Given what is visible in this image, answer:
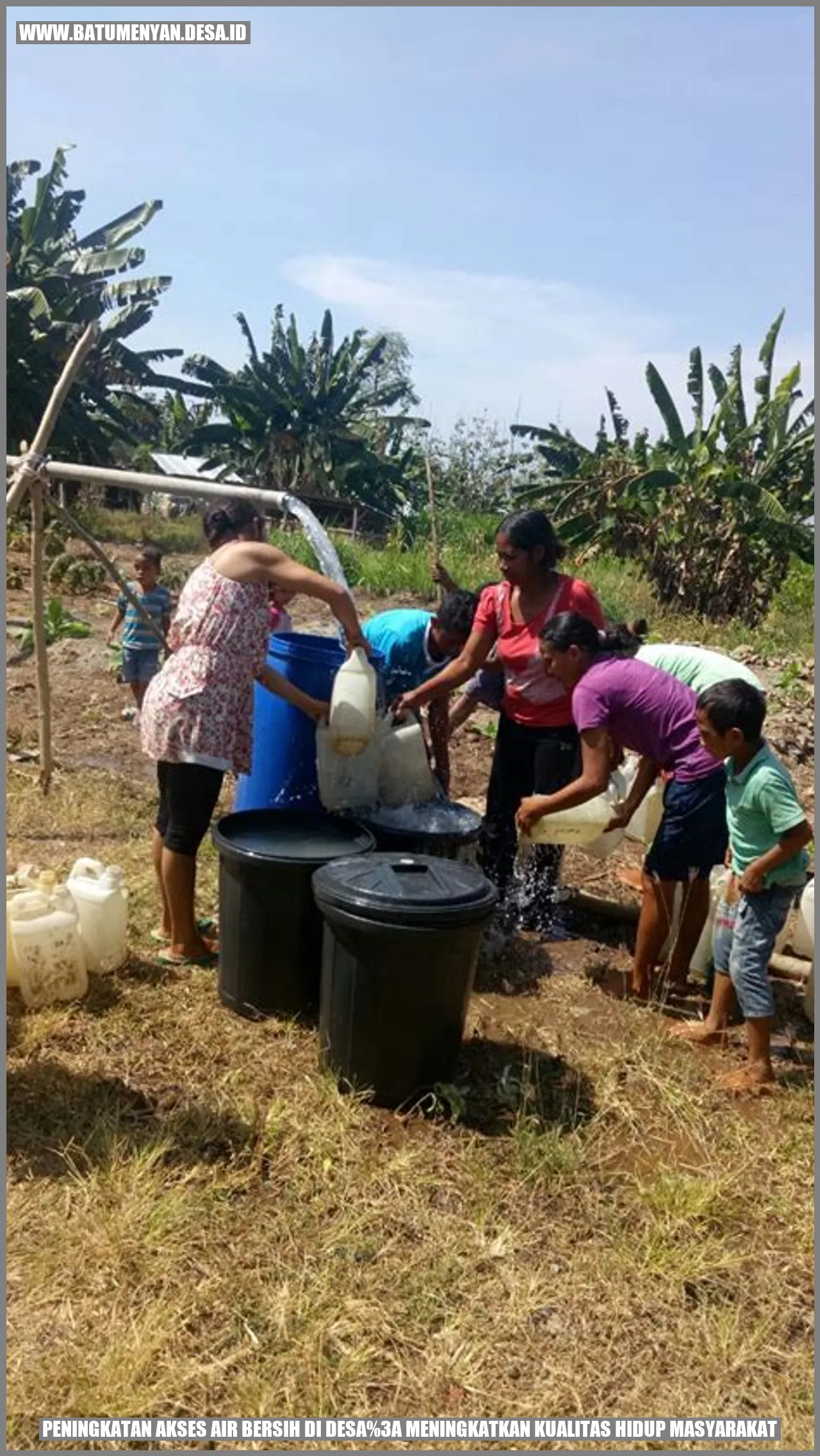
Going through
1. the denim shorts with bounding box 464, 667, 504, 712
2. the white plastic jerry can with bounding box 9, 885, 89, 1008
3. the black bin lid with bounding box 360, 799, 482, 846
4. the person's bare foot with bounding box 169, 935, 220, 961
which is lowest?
the person's bare foot with bounding box 169, 935, 220, 961

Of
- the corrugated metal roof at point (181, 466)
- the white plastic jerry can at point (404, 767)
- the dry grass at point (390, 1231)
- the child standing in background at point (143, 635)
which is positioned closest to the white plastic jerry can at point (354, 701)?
the white plastic jerry can at point (404, 767)

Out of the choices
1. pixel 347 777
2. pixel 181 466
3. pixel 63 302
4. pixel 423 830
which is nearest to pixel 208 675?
pixel 347 777

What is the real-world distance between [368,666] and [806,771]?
5202 millimetres

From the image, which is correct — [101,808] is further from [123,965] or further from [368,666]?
[368,666]

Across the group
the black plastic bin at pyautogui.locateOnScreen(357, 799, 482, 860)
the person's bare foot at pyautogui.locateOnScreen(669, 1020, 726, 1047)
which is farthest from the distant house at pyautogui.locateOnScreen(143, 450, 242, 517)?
the person's bare foot at pyautogui.locateOnScreen(669, 1020, 726, 1047)

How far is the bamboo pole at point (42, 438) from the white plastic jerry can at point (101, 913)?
6.30ft

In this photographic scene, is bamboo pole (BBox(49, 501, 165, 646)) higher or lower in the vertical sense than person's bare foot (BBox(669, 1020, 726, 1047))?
higher

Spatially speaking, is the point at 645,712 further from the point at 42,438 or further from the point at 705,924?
the point at 42,438

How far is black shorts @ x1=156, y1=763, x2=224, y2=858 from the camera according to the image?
354 cm

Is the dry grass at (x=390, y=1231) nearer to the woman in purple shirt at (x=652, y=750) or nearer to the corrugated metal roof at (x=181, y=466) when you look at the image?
the woman in purple shirt at (x=652, y=750)

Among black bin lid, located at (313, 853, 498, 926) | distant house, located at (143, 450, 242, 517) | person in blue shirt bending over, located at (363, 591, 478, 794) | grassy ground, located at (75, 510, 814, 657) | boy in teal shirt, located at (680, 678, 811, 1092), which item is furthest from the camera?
distant house, located at (143, 450, 242, 517)

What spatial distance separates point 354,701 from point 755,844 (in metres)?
1.43

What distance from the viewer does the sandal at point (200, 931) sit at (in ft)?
13.2

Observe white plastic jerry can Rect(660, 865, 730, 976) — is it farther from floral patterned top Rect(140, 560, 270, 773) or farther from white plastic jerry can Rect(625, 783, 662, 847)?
floral patterned top Rect(140, 560, 270, 773)
